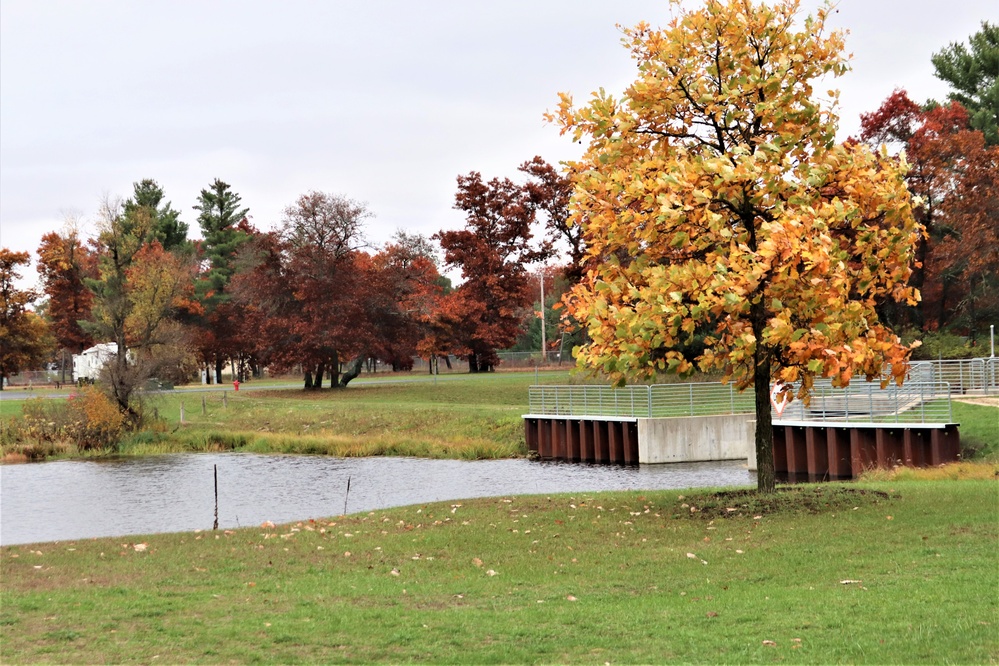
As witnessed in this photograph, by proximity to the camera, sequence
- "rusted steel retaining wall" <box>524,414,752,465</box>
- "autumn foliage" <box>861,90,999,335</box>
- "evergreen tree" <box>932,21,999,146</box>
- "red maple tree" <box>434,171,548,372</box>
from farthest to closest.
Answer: "red maple tree" <box>434,171,548,372</box> → "evergreen tree" <box>932,21,999,146</box> → "autumn foliage" <box>861,90,999,335</box> → "rusted steel retaining wall" <box>524,414,752,465</box>

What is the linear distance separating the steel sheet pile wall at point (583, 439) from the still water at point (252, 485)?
1409 mm

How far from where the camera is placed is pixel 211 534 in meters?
14.8

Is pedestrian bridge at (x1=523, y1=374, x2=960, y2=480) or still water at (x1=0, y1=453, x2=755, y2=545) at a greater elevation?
pedestrian bridge at (x1=523, y1=374, x2=960, y2=480)

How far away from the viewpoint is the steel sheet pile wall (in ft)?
115

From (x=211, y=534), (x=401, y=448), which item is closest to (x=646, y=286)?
(x=211, y=534)

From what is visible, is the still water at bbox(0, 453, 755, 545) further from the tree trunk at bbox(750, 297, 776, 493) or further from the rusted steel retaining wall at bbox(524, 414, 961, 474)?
the tree trunk at bbox(750, 297, 776, 493)

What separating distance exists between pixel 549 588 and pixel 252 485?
1965cm

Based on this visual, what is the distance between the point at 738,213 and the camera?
15156 mm

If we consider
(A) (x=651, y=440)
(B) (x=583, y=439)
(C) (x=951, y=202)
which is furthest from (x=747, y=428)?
(C) (x=951, y=202)

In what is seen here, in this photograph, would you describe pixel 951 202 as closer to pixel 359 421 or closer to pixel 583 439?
pixel 583 439

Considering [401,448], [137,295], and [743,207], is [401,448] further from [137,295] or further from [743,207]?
[743,207]

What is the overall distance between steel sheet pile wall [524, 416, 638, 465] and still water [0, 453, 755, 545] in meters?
1.41

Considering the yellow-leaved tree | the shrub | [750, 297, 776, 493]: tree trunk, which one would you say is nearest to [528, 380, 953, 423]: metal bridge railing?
[750, 297, 776, 493]: tree trunk

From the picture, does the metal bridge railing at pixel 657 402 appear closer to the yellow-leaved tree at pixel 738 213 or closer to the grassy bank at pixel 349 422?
the grassy bank at pixel 349 422
